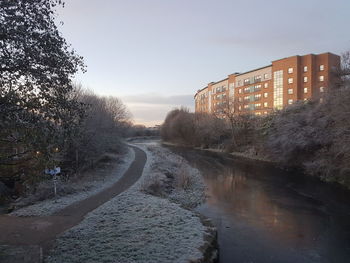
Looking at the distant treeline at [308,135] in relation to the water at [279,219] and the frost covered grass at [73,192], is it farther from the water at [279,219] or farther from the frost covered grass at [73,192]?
the frost covered grass at [73,192]

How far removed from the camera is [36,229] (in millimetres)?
9078

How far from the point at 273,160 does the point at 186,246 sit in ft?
84.4

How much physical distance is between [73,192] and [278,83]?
63.3 metres

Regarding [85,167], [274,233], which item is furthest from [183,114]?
[274,233]

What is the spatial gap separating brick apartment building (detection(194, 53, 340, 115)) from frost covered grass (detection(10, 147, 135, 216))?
34.3 m

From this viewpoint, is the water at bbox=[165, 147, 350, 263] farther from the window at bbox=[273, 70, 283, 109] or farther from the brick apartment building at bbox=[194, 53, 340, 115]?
the window at bbox=[273, 70, 283, 109]

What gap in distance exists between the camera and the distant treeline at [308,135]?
773 inches

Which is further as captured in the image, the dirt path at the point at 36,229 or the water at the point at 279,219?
the water at the point at 279,219

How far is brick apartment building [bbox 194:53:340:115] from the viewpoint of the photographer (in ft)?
194

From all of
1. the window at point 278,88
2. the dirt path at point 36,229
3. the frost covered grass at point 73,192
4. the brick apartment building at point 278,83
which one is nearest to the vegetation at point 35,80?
the dirt path at point 36,229

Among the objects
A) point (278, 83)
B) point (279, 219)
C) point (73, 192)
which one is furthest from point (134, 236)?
point (278, 83)

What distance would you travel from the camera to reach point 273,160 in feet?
103

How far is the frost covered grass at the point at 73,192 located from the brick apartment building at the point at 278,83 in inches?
1351

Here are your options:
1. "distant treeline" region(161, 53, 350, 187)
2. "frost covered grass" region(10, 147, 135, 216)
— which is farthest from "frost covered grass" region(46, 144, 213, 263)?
"distant treeline" region(161, 53, 350, 187)
